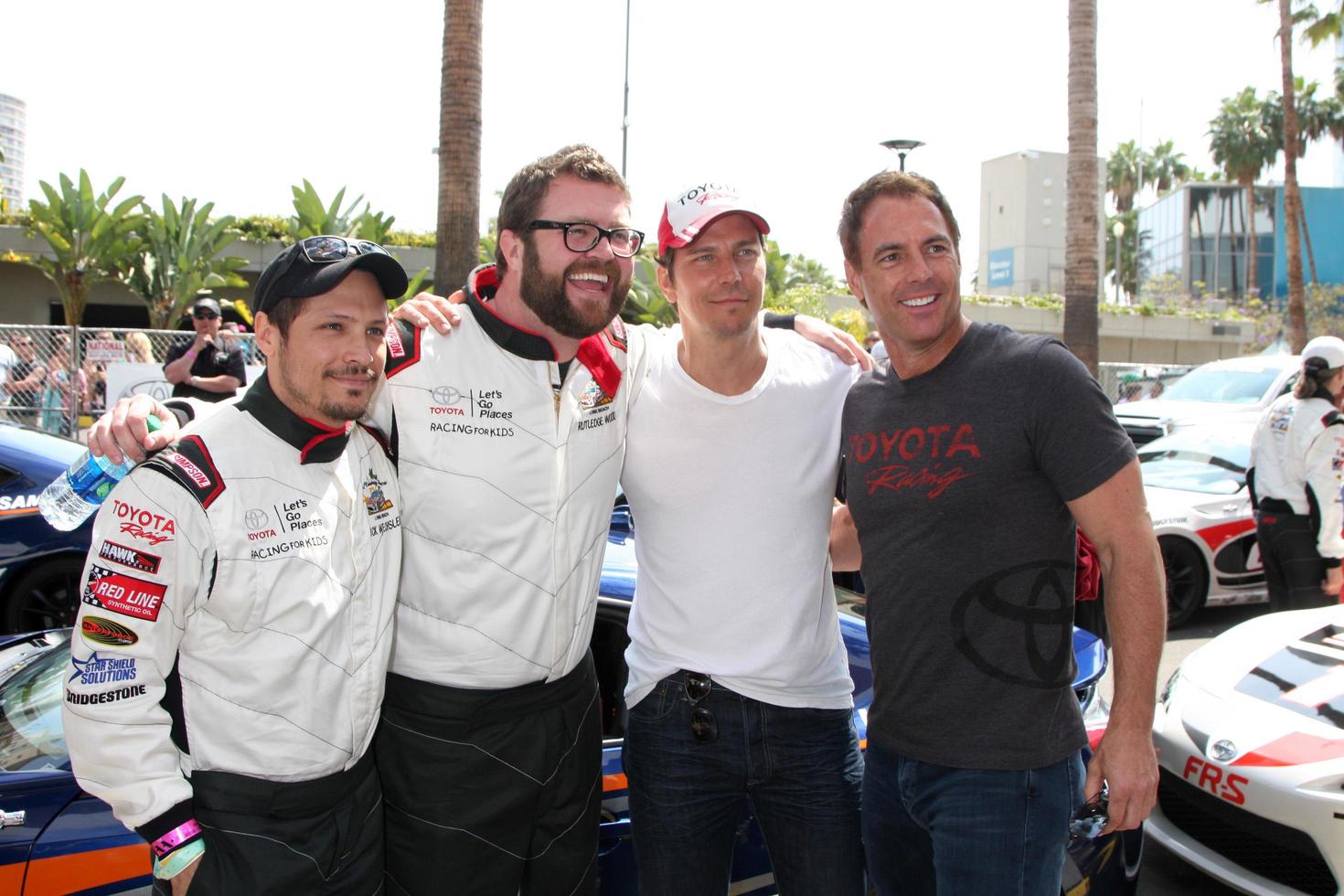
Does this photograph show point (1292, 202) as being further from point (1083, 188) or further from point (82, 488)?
point (82, 488)

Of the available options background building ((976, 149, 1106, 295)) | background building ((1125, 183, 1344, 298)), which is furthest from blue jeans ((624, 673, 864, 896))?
background building ((976, 149, 1106, 295))

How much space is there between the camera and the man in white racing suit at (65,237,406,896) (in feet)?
5.88

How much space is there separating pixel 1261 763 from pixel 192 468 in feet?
11.4

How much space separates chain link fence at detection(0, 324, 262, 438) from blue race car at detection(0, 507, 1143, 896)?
9.08 metres

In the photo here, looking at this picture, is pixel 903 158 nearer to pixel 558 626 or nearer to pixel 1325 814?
pixel 1325 814

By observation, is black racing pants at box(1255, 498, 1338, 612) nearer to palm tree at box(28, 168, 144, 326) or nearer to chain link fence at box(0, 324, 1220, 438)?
chain link fence at box(0, 324, 1220, 438)

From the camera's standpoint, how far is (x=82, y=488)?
2029mm

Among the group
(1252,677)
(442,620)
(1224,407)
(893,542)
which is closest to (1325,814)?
(1252,677)

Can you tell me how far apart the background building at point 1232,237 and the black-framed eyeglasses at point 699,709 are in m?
51.9

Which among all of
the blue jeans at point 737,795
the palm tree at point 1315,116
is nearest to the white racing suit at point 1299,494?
the blue jeans at point 737,795

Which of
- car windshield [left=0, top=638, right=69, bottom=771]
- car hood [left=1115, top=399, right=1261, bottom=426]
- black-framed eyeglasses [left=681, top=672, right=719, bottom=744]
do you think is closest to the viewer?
black-framed eyeglasses [left=681, top=672, right=719, bottom=744]

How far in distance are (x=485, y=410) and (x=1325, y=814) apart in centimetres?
298

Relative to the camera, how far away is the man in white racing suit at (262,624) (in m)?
1.79

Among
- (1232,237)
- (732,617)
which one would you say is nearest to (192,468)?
(732,617)
